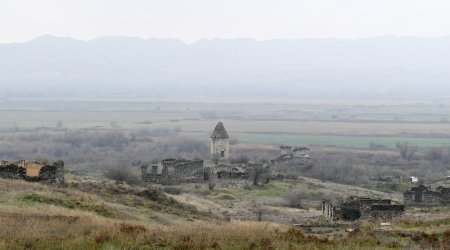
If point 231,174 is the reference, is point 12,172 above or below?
above

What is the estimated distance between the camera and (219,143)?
67.9 metres

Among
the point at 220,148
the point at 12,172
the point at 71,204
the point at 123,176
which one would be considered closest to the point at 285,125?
the point at 220,148

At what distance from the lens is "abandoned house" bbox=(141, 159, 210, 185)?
179 ft

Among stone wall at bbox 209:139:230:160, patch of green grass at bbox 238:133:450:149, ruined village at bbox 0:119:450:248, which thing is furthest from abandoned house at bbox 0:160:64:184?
patch of green grass at bbox 238:133:450:149

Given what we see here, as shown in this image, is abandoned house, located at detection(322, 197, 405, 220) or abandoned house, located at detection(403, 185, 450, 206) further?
abandoned house, located at detection(403, 185, 450, 206)

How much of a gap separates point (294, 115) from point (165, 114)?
30.9m

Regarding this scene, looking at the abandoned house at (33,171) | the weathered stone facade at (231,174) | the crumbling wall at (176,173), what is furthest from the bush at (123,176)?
the abandoned house at (33,171)

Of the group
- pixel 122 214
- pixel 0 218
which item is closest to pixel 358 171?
pixel 122 214

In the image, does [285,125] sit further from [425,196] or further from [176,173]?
[425,196]

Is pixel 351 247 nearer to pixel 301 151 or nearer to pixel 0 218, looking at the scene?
pixel 0 218

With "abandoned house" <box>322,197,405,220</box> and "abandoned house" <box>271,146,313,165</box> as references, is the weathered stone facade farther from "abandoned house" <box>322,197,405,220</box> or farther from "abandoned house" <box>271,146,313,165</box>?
"abandoned house" <box>322,197,405,220</box>

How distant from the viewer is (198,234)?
65.1 feet

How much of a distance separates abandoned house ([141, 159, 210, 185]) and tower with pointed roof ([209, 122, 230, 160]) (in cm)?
893

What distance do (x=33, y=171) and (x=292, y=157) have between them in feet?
144
